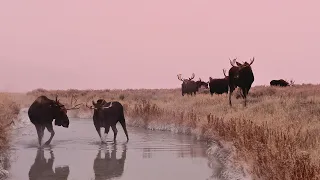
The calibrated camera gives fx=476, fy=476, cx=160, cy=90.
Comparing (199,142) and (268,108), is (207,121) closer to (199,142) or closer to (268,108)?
(199,142)

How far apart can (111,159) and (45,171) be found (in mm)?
1958

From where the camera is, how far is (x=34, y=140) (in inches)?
654

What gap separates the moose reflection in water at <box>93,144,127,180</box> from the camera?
33.3 feet

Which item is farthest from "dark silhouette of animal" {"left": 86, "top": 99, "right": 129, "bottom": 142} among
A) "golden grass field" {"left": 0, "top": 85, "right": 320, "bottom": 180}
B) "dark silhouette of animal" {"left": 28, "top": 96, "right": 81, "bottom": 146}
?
"golden grass field" {"left": 0, "top": 85, "right": 320, "bottom": 180}

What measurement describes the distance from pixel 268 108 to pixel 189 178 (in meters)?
9.80

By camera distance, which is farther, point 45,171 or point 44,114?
point 44,114

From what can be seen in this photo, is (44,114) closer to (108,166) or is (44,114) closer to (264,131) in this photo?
(108,166)

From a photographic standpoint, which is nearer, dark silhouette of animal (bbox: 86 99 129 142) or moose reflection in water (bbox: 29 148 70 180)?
moose reflection in water (bbox: 29 148 70 180)

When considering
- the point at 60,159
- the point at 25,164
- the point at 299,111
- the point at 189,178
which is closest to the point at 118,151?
the point at 60,159

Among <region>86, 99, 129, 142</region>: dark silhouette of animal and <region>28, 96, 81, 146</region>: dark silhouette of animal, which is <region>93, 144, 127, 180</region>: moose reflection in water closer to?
<region>86, 99, 129, 142</region>: dark silhouette of animal

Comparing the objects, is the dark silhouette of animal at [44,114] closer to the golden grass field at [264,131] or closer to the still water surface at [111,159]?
the still water surface at [111,159]

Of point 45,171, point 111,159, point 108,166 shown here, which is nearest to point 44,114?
point 111,159

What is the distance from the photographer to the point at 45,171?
10.7m

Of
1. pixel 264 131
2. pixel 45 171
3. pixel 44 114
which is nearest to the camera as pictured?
pixel 45 171
